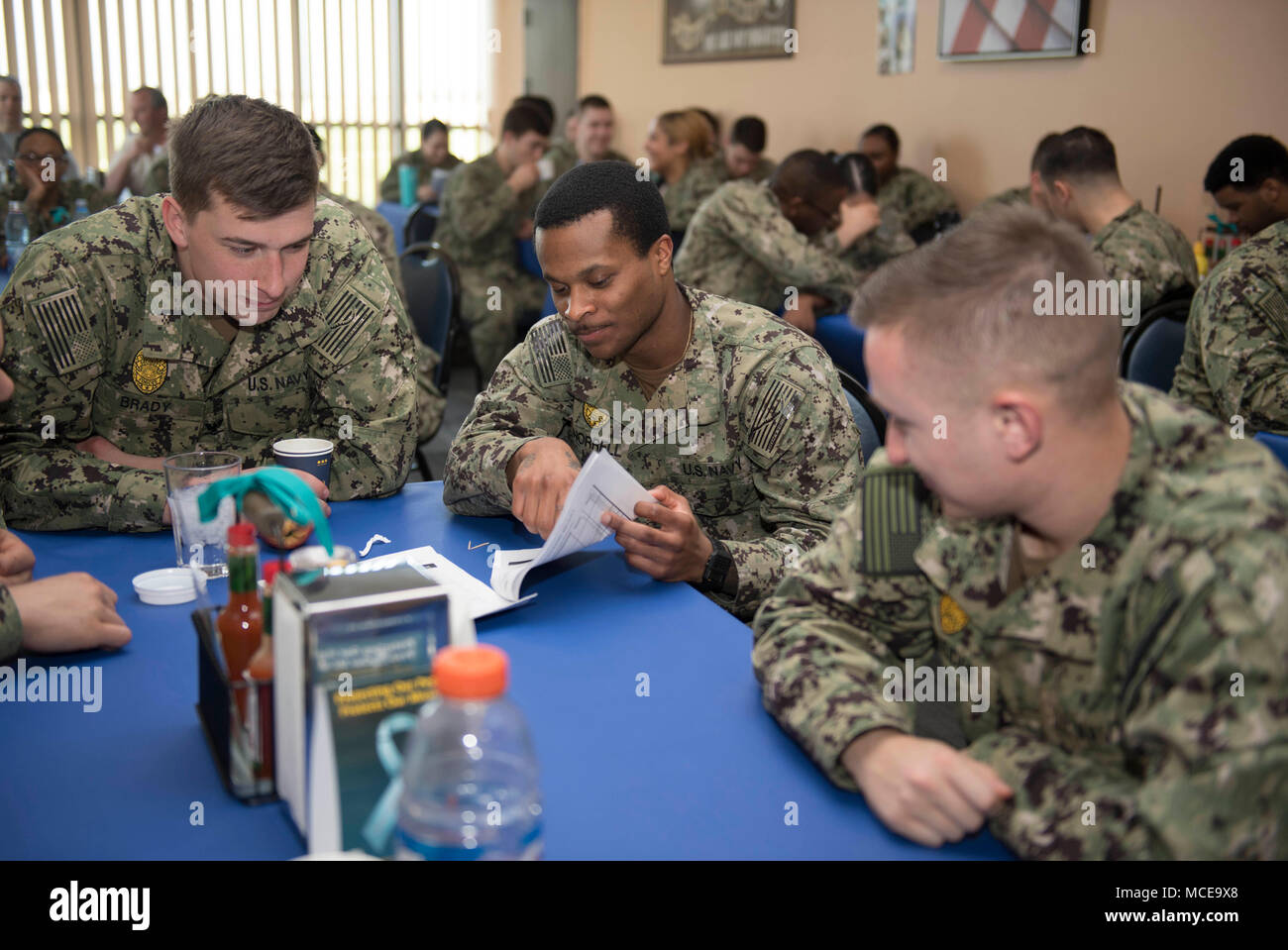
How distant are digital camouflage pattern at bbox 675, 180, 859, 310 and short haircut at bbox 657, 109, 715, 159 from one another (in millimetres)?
2786

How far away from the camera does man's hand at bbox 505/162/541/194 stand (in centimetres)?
591

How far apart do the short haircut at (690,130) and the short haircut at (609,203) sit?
17.1ft

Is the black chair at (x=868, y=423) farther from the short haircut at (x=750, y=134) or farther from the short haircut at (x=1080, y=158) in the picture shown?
the short haircut at (x=750, y=134)

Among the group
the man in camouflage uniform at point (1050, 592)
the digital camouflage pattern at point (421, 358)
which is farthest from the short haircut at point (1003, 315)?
the digital camouflage pattern at point (421, 358)

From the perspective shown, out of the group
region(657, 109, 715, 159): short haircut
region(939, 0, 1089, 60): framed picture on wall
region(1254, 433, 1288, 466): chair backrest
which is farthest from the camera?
region(657, 109, 715, 159): short haircut

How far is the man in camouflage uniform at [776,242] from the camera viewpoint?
4051mm

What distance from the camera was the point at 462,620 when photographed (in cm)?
96

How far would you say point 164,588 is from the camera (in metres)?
1.45

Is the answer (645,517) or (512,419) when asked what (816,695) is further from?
(512,419)

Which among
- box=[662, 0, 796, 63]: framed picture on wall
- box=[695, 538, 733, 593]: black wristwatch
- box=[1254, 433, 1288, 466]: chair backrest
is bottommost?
box=[695, 538, 733, 593]: black wristwatch

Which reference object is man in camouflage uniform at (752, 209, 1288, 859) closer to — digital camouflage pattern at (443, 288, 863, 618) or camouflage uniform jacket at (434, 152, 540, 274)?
digital camouflage pattern at (443, 288, 863, 618)

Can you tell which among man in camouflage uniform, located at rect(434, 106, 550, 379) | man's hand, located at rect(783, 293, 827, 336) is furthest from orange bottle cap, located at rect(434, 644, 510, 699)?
man in camouflage uniform, located at rect(434, 106, 550, 379)

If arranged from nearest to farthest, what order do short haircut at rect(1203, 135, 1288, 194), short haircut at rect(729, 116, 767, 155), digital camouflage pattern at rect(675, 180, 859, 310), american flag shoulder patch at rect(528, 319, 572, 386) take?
american flag shoulder patch at rect(528, 319, 572, 386)
short haircut at rect(1203, 135, 1288, 194)
digital camouflage pattern at rect(675, 180, 859, 310)
short haircut at rect(729, 116, 767, 155)
